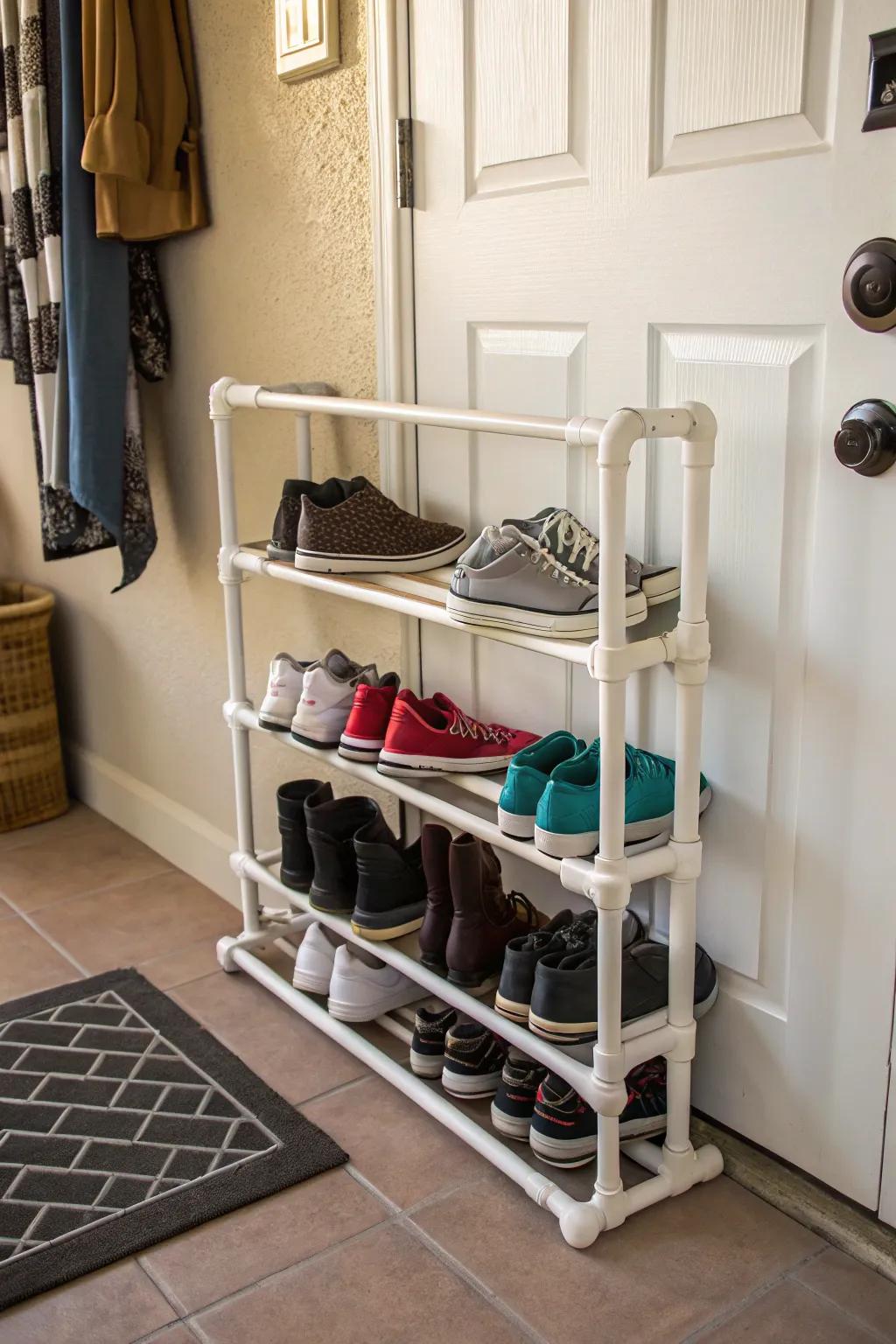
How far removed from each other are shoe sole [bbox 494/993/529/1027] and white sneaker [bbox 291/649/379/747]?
0.45 m

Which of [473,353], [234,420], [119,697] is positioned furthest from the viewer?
[119,697]

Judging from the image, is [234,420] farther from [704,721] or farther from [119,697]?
[704,721]

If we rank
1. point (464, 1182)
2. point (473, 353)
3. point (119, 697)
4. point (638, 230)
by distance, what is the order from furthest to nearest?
point (119, 697) → point (473, 353) → point (464, 1182) → point (638, 230)

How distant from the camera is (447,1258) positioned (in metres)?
1.51

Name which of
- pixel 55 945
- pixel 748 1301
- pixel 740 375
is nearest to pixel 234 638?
pixel 55 945

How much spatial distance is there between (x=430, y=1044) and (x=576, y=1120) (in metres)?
0.29

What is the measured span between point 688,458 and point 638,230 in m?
0.33

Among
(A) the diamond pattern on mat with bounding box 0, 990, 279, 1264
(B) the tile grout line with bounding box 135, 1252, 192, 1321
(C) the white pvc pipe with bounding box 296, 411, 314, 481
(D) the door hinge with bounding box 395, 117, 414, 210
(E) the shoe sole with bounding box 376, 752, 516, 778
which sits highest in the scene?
(D) the door hinge with bounding box 395, 117, 414, 210

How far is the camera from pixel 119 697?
113 inches

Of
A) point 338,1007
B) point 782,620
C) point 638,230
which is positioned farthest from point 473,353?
point 338,1007

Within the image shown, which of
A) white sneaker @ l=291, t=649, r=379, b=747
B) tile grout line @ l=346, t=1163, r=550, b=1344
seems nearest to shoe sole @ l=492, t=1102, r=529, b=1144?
tile grout line @ l=346, t=1163, r=550, b=1344

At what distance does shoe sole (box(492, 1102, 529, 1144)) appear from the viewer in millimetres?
1675

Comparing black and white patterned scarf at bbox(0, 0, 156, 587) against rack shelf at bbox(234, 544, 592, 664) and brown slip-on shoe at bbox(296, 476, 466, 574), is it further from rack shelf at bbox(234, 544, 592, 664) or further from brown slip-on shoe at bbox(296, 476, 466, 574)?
brown slip-on shoe at bbox(296, 476, 466, 574)

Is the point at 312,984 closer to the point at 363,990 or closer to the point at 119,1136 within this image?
the point at 363,990
